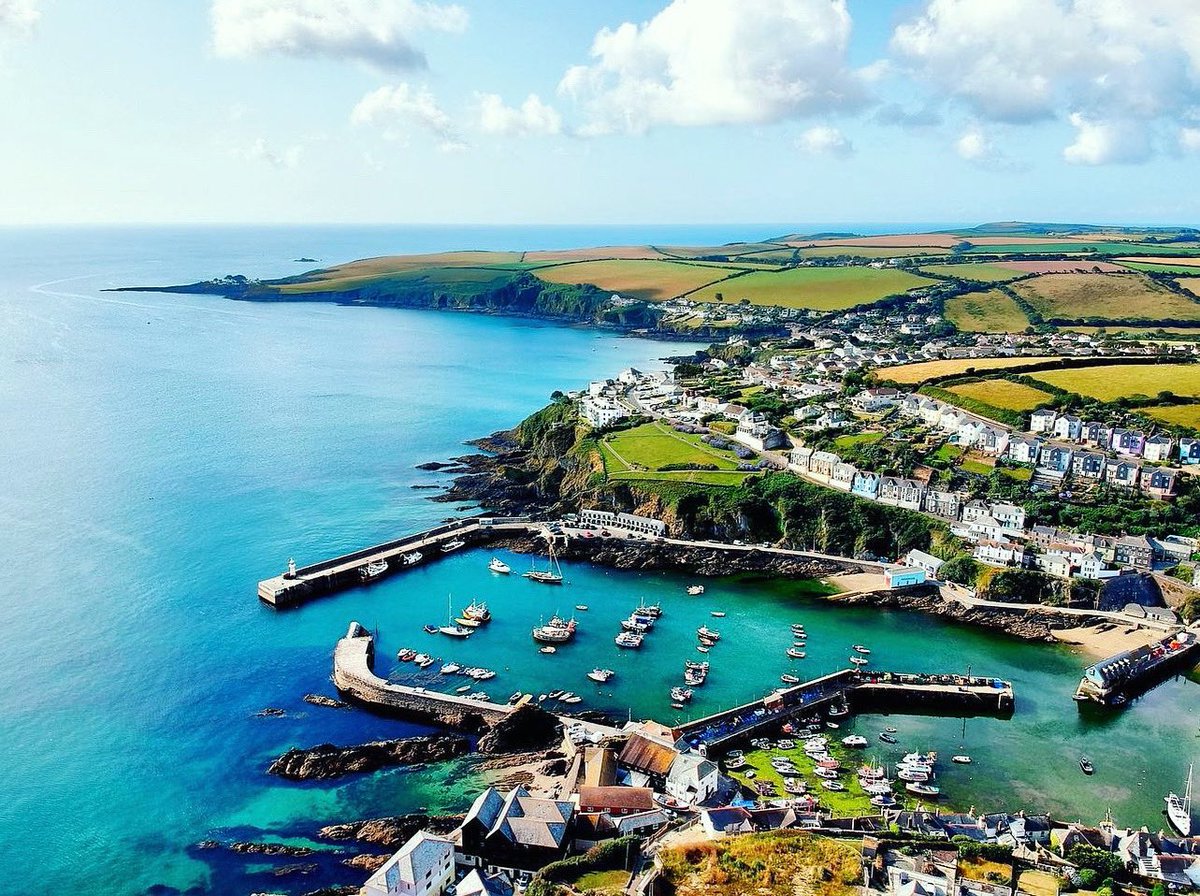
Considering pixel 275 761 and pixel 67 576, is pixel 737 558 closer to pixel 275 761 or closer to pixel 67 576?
pixel 275 761

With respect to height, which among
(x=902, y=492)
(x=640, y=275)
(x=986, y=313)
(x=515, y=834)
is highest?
(x=640, y=275)

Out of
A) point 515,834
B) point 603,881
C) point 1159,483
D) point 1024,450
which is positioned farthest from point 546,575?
point 1159,483

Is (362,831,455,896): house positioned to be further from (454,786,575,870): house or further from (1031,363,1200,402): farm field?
(1031,363,1200,402): farm field

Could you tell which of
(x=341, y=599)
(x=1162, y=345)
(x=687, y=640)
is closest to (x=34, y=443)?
(x=341, y=599)

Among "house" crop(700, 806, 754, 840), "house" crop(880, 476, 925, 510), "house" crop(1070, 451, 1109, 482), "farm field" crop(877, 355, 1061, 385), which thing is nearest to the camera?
"house" crop(700, 806, 754, 840)

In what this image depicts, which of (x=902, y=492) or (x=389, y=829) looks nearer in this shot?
(x=389, y=829)

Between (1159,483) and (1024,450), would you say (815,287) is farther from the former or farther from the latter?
(1159,483)

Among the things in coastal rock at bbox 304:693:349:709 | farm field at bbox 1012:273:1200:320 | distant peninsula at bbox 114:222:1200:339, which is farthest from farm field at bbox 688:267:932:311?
coastal rock at bbox 304:693:349:709
